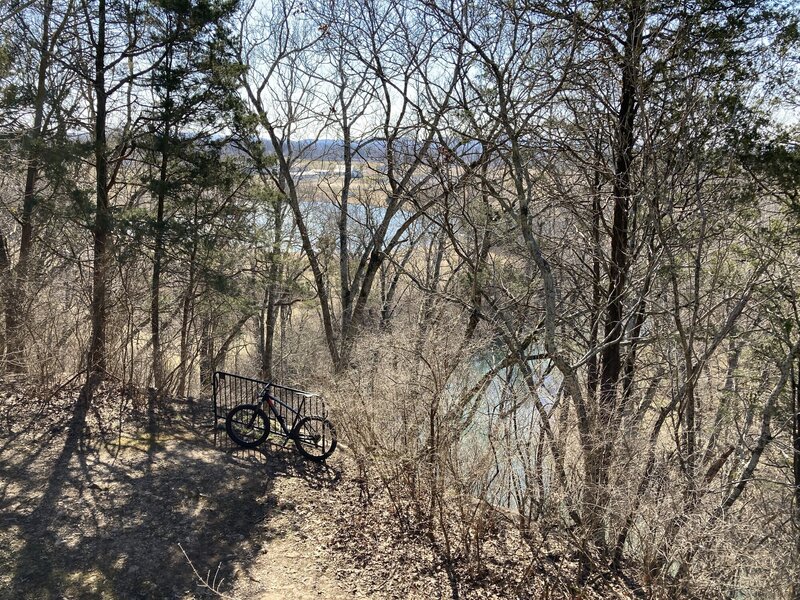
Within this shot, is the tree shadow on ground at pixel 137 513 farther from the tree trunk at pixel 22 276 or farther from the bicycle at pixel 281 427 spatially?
the tree trunk at pixel 22 276

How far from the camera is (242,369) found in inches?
941

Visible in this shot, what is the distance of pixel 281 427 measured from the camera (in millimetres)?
7539

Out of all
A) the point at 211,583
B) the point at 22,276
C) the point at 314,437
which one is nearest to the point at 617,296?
the point at 314,437

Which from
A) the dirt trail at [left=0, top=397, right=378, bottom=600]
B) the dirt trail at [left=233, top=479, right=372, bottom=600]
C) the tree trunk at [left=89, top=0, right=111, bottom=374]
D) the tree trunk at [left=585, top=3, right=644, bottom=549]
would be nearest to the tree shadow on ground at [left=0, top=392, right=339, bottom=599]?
the dirt trail at [left=0, top=397, right=378, bottom=600]

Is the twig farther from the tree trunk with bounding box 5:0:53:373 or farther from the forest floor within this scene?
the tree trunk with bounding box 5:0:53:373

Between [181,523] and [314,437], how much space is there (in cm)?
216

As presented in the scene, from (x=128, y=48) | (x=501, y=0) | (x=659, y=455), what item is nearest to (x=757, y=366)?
(x=659, y=455)

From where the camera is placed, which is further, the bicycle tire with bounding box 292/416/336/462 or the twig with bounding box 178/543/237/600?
the bicycle tire with bounding box 292/416/336/462

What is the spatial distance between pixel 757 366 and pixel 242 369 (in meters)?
20.3

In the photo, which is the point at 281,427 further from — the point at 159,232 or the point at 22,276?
the point at 22,276

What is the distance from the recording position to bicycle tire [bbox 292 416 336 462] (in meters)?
7.35

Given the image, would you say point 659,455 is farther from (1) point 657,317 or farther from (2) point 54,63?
(2) point 54,63

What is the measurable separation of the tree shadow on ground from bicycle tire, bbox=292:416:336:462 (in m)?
0.18

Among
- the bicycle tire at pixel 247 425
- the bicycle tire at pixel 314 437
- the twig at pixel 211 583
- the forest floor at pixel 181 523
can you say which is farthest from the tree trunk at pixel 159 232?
the twig at pixel 211 583
